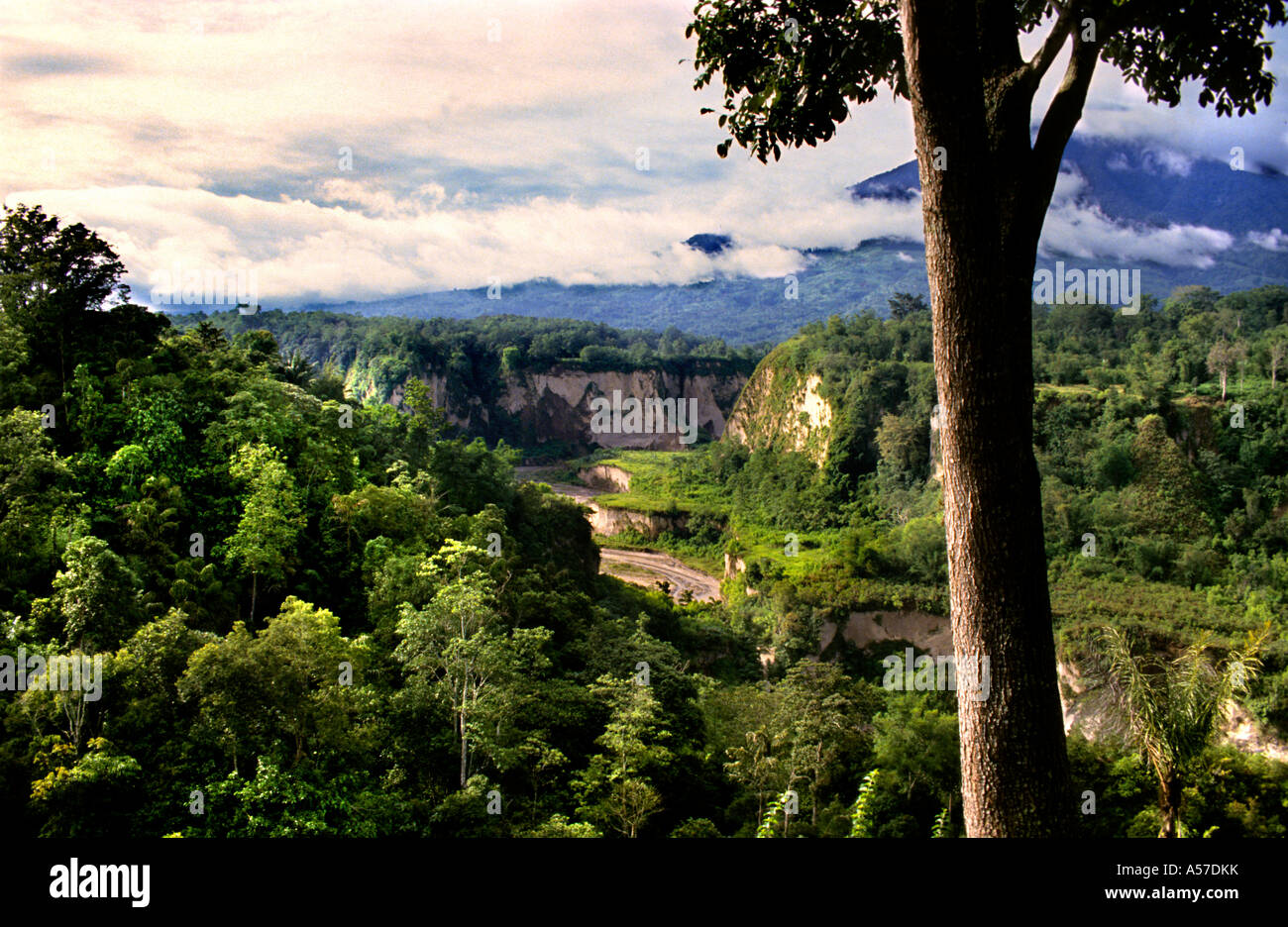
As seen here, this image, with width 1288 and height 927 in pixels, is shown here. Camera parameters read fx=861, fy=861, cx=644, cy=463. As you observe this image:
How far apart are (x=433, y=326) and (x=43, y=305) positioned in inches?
3864

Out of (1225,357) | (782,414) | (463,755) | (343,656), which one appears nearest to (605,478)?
(782,414)

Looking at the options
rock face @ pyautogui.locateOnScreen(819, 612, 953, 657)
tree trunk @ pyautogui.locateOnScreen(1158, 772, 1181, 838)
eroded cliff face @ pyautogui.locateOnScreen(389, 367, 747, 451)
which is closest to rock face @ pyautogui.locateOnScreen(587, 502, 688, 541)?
rock face @ pyautogui.locateOnScreen(819, 612, 953, 657)

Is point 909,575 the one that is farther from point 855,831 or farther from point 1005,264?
point 1005,264

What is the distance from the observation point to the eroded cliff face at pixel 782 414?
66938 mm

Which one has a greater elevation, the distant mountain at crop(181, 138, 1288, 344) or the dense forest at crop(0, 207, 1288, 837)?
the distant mountain at crop(181, 138, 1288, 344)

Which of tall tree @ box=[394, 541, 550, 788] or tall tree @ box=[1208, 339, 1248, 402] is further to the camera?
tall tree @ box=[1208, 339, 1248, 402]

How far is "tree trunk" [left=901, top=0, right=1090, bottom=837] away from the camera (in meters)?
3.41

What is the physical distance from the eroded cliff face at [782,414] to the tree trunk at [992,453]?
61.6 meters

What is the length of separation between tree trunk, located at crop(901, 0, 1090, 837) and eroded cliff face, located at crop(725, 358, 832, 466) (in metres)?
61.6

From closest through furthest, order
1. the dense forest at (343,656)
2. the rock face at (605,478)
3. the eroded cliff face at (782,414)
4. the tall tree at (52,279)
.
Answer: the dense forest at (343,656) → the tall tree at (52,279) → the eroded cliff face at (782,414) → the rock face at (605,478)

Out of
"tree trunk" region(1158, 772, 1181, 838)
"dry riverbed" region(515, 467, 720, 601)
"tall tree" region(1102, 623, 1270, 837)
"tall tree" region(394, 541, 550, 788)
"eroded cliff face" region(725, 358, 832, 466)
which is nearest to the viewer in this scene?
"tree trunk" region(1158, 772, 1181, 838)

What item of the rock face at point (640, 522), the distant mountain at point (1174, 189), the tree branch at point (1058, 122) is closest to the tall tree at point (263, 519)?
the tree branch at point (1058, 122)

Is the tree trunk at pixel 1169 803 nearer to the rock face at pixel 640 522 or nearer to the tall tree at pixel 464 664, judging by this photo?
the tall tree at pixel 464 664

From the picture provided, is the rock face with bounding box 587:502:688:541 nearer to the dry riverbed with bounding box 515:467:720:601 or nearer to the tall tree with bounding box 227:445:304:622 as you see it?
the dry riverbed with bounding box 515:467:720:601
